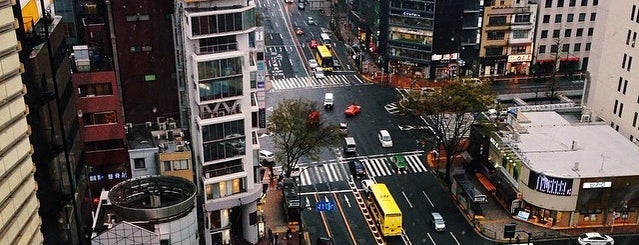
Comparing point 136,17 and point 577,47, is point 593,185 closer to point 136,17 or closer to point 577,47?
point 136,17

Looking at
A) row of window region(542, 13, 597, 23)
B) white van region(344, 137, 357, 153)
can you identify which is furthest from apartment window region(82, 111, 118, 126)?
row of window region(542, 13, 597, 23)

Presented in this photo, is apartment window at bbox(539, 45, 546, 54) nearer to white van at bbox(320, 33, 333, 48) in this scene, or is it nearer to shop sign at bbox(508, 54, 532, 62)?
shop sign at bbox(508, 54, 532, 62)

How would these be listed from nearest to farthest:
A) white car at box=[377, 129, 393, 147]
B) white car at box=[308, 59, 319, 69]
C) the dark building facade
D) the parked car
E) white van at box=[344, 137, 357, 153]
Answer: the dark building facade
the parked car
white van at box=[344, 137, 357, 153]
white car at box=[377, 129, 393, 147]
white car at box=[308, 59, 319, 69]

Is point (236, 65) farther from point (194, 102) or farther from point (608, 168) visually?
point (608, 168)

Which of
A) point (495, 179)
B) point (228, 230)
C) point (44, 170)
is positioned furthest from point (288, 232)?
A: point (44, 170)

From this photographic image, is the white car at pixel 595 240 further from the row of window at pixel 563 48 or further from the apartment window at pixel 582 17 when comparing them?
the apartment window at pixel 582 17

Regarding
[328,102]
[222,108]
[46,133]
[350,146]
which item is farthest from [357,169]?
[46,133]
